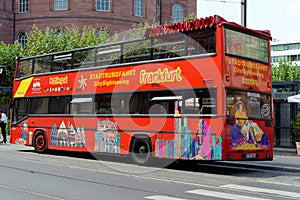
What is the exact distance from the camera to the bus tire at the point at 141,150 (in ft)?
47.0

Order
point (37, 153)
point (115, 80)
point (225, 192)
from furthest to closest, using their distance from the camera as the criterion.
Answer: point (37, 153) → point (115, 80) → point (225, 192)

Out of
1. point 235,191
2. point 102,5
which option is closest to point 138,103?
point 235,191

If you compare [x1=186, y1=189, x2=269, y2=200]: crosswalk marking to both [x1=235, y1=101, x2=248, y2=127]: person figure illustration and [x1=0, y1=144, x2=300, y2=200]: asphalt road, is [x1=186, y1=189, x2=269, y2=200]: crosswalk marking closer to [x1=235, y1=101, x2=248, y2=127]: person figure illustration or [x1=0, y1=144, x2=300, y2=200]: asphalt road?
[x1=0, y1=144, x2=300, y2=200]: asphalt road

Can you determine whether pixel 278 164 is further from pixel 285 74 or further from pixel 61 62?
pixel 285 74

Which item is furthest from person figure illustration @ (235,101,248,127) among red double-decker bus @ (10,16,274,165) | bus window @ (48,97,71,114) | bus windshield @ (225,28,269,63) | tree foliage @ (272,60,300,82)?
tree foliage @ (272,60,300,82)

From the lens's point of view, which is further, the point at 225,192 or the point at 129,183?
the point at 129,183

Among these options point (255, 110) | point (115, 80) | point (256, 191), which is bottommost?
point (256, 191)

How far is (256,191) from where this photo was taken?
9.85 metres

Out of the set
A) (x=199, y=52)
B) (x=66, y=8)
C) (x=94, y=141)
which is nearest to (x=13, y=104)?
(x=94, y=141)

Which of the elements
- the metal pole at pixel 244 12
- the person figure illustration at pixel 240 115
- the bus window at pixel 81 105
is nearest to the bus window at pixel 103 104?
the bus window at pixel 81 105

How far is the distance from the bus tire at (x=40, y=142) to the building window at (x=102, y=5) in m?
39.6

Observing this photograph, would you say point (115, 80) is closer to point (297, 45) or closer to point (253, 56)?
point (253, 56)

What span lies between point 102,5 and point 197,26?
149 ft

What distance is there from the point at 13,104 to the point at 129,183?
11287 millimetres
